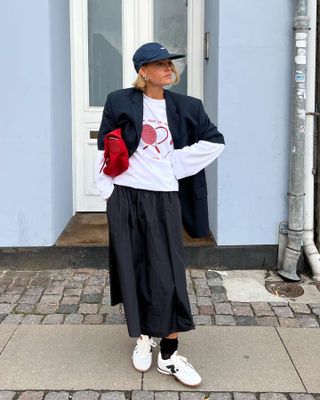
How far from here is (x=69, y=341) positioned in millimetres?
3699

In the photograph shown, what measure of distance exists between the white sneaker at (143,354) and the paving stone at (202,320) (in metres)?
0.71

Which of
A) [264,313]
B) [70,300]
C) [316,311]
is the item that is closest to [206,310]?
[264,313]

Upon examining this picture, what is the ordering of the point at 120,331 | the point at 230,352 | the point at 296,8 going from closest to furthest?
the point at 230,352 → the point at 120,331 → the point at 296,8

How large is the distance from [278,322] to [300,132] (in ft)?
5.39

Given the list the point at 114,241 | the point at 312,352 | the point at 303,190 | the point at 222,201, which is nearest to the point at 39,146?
the point at 222,201

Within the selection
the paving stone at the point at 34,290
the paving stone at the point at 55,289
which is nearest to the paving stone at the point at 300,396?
the paving stone at the point at 55,289

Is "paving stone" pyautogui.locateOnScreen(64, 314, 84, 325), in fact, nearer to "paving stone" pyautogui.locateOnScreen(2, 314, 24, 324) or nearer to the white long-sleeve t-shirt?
"paving stone" pyautogui.locateOnScreen(2, 314, 24, 324)

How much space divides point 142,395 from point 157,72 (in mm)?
1786

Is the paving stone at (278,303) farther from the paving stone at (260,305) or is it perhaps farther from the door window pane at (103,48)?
the door window pane at (103,48)

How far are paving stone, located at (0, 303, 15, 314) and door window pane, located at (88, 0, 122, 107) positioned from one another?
2506 mm

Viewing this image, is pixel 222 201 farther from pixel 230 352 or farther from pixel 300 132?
pixel 230 352

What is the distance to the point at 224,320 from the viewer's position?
402 cm

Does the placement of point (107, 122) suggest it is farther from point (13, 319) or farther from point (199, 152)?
point (13, 319)

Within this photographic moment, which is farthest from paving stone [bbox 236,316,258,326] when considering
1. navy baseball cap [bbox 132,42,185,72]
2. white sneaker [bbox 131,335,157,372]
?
navy baseball cap [bbox 132,42,185,72]
